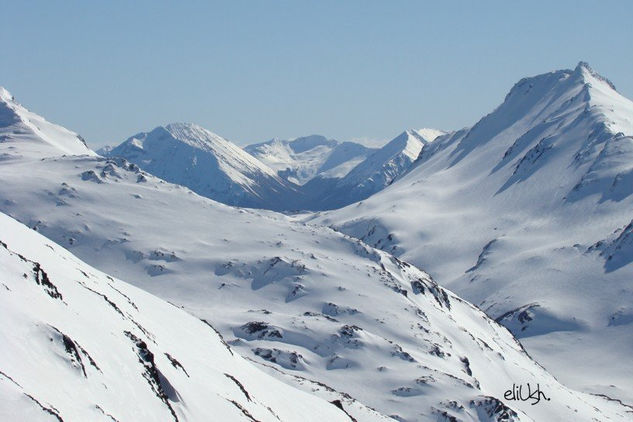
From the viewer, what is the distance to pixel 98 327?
6475cm

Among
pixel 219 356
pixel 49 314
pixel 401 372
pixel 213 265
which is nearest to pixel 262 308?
pixel 213 265

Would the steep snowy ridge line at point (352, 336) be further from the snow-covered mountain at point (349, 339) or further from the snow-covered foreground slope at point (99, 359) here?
the snow-covered foreground slope at point (99, 359)

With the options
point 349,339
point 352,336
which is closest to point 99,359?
point 349,339

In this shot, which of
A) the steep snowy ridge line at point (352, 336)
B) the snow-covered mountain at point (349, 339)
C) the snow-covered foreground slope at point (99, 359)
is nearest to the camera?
the snow-covered foreground slope at point (99, 359)

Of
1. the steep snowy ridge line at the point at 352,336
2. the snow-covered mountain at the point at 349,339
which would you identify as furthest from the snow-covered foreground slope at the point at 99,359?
the steep snowy ridge line at the point at 352,336

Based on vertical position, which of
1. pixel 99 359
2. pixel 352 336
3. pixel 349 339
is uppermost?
pixel 352 336

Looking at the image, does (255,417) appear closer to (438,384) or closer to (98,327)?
(98,327)

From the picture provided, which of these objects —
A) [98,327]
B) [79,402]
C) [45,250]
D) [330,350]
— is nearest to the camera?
[79,402]

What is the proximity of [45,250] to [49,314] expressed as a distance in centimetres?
2408

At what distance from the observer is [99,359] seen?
5878 centimetres

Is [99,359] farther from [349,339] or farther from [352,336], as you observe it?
[352,336]

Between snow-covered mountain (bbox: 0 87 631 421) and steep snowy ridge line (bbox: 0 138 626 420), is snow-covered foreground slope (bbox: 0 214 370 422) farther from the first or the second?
steep snowy ridge line (bbox: 0 138 626 420)

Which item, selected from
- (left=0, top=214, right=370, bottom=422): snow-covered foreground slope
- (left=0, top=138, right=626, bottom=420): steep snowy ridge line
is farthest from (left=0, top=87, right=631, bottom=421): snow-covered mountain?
(left=0, top=214, right=370, bottom=422): snow-covered foreground slope

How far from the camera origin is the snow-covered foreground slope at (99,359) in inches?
1972
